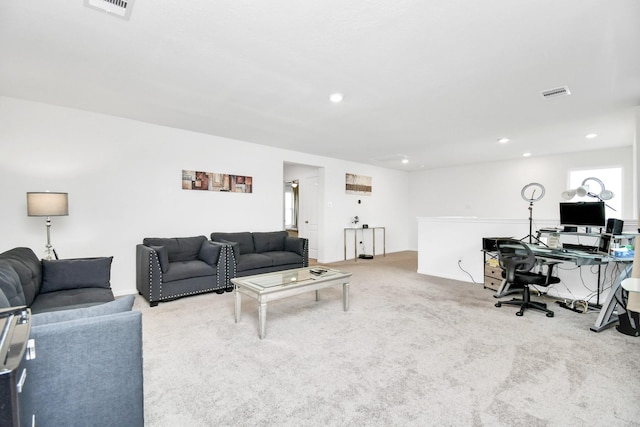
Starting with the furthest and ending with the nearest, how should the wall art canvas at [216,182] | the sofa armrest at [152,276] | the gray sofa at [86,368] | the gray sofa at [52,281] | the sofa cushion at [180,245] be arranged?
1. the wall art canvas at [216,182]
2. the sofa cushion at [180,245]
3. the sofa armrest at [152,276]
4. the gray sofa at [52,281]
5. the gray sofa at [86,368]

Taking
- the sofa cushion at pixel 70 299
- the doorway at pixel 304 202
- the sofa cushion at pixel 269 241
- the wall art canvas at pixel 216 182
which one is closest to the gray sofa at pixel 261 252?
the sofa cushion at pixel 269 241

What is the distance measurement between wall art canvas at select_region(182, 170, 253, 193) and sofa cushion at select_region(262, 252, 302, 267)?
128 centimetres

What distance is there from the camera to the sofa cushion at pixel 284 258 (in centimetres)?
490

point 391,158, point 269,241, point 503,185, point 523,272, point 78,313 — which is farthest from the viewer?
point 503,185

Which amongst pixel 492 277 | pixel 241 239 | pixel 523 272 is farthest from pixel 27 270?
pixel 492 277

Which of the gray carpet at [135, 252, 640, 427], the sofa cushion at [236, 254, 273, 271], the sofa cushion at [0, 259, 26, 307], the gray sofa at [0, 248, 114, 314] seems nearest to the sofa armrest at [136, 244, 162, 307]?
the gray carpet at [135, 252, 640, 427]

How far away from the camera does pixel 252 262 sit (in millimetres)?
4605

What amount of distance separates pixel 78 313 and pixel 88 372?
277mm

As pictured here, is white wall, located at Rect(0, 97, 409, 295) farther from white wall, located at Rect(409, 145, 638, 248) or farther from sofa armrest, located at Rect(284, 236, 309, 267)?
white wall, located at Rect(409, 145, 638, 248)

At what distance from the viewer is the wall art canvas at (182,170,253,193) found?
15.8ft

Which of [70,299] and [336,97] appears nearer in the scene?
[70,299]

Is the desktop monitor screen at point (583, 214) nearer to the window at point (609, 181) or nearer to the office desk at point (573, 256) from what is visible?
the office desk at point (573, 256)

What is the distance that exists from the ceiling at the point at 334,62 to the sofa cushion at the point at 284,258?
2.06m

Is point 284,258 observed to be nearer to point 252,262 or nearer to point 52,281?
point 252,262
